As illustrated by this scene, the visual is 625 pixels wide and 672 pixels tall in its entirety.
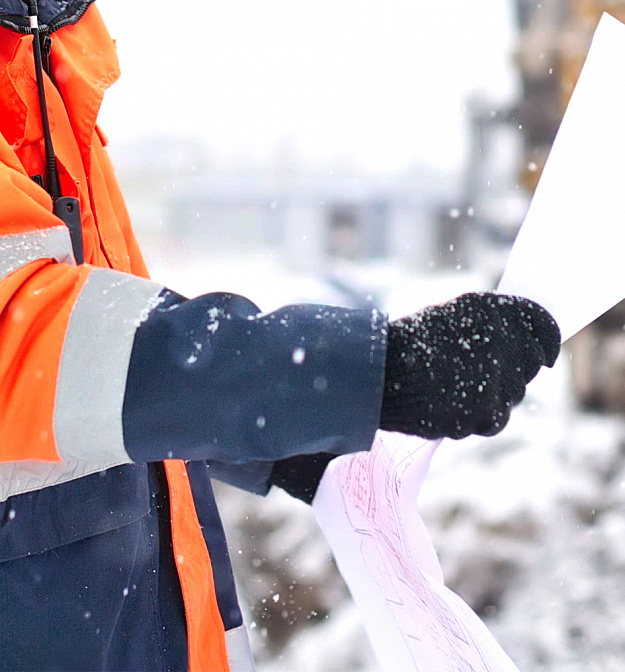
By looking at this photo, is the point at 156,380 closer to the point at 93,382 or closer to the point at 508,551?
the point at 93,382

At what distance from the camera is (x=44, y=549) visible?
0.73 meters

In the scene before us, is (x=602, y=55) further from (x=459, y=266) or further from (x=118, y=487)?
(x=459, y=266)

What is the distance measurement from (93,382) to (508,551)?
9.95 feet

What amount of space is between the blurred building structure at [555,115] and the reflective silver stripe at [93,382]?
3.90 meters

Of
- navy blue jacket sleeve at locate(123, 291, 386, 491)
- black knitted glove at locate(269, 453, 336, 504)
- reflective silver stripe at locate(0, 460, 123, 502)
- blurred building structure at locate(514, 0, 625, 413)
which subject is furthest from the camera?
blurred building structure at locate(514, 0, 625, 413)

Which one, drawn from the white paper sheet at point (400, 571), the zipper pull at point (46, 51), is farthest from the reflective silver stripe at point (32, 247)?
the white paper sheet at point (400, 571)

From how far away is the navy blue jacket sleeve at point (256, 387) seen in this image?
0.57m

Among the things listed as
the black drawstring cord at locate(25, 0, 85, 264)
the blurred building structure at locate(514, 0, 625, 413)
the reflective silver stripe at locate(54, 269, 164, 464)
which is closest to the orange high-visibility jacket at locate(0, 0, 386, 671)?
the reflective silver stripe at locate(54, 269, 164, 464)

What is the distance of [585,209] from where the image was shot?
66 cm

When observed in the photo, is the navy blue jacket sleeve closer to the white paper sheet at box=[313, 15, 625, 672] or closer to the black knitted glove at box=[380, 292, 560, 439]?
the black knitted glove at box=[380, 292, 560, 439]

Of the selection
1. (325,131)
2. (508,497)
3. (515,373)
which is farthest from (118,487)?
(325,131)

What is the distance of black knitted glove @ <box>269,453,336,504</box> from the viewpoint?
1.00 m

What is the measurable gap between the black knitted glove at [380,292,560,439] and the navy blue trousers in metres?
0.38

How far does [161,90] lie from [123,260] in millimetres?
6302
